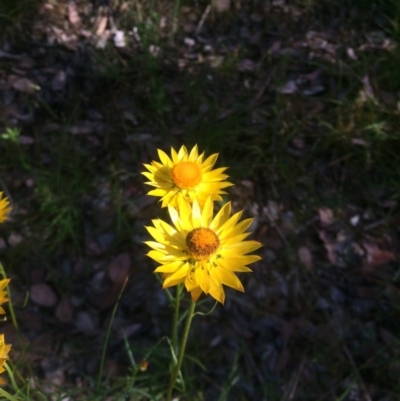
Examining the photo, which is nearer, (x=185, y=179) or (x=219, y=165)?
(x=185, y=179)

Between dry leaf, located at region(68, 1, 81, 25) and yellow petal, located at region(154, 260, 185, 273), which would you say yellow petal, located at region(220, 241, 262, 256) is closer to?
yellow petal, located at region(154, 260, 185, 273)

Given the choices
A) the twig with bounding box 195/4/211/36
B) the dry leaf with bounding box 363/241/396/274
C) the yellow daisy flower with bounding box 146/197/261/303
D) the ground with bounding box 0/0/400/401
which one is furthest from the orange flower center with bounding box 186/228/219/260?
the twig with bounding box 195/4/211/36

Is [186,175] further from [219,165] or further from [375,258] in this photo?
[375,258]

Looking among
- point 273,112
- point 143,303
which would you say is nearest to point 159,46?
point 273,112

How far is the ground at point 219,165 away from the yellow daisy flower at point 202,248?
50 centimetres

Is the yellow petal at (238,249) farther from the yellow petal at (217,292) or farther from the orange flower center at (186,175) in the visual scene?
the orange flower center at (186,175)

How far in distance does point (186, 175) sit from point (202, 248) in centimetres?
31

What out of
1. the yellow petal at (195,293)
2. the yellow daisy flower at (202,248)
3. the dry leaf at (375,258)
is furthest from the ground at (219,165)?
the yellow petal at (195,293)

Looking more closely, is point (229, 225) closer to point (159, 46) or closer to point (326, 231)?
point (326, 231)

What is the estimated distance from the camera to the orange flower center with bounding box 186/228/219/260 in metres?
1.45

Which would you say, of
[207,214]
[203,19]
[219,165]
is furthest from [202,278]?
[203,19]

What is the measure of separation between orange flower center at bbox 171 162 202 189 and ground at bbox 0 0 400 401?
1.86 ft

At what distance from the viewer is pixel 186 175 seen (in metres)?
1.67

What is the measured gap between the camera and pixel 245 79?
3109 millimetres
